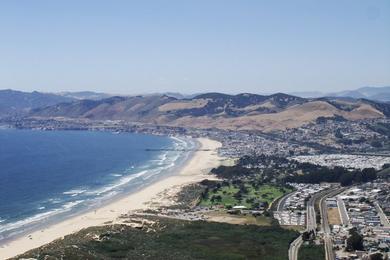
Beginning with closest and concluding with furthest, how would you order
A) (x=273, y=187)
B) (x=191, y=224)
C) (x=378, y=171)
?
1. (x=191, y=224)
2. (x=273, y=187)
3. (x=378, y=171)

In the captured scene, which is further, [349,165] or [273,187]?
[349,165]

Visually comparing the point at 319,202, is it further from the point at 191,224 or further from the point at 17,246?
the point at 17,246

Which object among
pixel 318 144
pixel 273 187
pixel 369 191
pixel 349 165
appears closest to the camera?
pixel 369 191

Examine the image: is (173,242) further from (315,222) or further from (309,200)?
(309,200)

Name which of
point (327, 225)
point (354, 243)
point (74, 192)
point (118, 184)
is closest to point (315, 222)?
point (327, 225)

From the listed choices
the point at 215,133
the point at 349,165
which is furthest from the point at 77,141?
the point at 349,165

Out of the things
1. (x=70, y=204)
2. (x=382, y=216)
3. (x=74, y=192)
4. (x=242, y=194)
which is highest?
(x=74, y=192)

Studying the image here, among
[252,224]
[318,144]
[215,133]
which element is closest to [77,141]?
[215,133]
